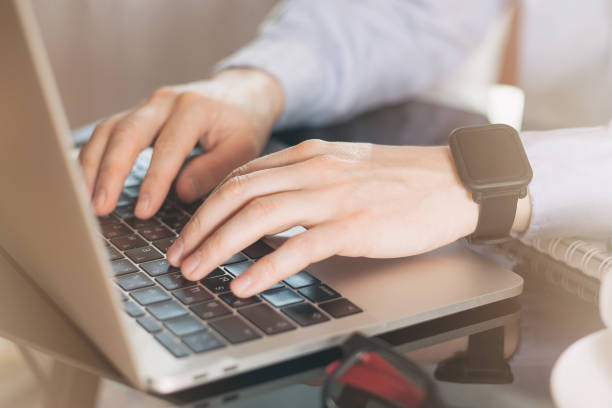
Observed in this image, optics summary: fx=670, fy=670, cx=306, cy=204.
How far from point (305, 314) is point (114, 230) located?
242mm

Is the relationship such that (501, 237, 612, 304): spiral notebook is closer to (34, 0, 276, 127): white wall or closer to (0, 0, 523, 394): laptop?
(0, 0, 523, 394): laptop

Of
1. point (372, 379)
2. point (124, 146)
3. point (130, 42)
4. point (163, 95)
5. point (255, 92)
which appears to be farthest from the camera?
point (130, 42)

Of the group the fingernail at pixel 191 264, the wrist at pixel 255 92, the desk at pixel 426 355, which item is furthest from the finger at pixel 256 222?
the wrist at pixel 255 92

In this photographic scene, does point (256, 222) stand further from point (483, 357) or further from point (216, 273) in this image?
point (483, 357)

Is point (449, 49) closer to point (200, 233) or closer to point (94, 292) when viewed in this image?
point (200, 233)

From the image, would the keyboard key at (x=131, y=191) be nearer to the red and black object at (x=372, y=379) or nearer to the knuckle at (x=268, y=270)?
the knuckle at (x=268, y=270)

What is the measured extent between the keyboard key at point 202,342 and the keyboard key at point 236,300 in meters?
0.04

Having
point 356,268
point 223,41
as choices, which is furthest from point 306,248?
point 223,41

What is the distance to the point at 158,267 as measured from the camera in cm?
54

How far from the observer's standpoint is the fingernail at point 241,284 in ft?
1.58

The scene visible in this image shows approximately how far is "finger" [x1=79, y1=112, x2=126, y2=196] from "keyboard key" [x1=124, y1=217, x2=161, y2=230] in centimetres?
5

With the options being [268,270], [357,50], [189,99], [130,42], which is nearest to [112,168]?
[189,99]

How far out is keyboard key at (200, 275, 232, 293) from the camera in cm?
50

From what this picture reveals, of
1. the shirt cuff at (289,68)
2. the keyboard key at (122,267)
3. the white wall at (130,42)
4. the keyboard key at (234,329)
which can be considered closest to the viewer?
the keyboard key at (234,329)
